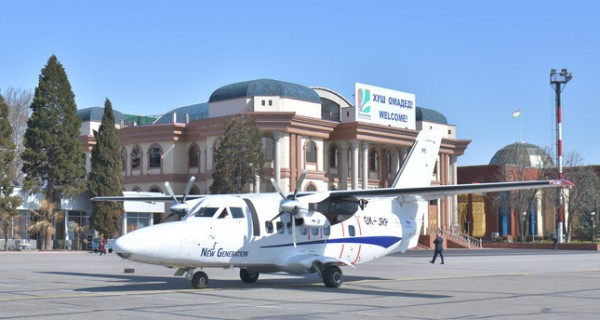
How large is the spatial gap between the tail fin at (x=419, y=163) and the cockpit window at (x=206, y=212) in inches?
307

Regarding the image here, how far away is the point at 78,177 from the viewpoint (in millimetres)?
66000

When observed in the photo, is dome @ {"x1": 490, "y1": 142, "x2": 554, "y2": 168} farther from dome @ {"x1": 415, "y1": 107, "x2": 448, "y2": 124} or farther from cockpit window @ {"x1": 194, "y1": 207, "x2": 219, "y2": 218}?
cockpit window @ {"x1": 194, "y1": 207, "x2": 219, "y2": 218}

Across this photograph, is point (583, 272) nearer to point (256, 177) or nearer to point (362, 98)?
point (256, 177)

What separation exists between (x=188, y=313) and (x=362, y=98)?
61.2m

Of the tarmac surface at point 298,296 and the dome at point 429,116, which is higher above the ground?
the dome at point 429,116

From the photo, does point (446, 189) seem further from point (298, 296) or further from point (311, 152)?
point (311, 152)

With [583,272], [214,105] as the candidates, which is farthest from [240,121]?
[583,272]

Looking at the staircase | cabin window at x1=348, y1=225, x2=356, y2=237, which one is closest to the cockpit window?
cabin window at x1=348, y1=225, x2=356, y2=237

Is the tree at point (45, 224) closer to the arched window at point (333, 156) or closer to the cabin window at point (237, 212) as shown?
the arched window at point (333, 156)

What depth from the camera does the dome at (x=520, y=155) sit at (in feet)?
349

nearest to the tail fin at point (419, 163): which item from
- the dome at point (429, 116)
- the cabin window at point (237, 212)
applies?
the cabin window at point (237, 212)

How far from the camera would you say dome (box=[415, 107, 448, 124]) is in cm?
8781

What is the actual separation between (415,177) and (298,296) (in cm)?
946

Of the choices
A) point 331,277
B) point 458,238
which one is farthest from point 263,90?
point 331,277
